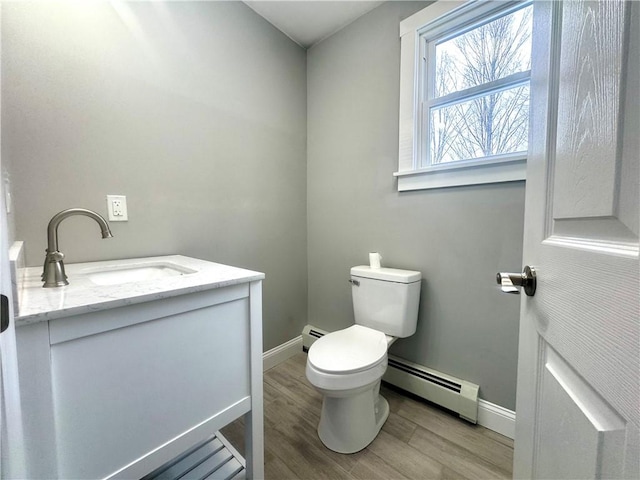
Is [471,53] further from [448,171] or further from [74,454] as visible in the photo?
[74,454]

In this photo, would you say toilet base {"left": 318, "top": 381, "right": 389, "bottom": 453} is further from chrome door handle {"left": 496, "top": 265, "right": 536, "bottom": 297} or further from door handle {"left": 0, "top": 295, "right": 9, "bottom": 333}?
door handle {"left": 0, "top": 295, "right": 9, "bottom": 333}

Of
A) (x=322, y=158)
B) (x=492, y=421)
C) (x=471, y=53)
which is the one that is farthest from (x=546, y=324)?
(x=322, y=158)

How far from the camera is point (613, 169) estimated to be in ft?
1.06

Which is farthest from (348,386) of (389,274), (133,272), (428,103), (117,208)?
(428,103)

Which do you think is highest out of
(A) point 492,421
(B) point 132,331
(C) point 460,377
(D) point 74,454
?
(B) point 132,331

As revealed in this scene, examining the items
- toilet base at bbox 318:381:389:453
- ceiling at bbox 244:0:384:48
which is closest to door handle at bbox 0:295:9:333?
toilet base at bbox 318:381:389:453

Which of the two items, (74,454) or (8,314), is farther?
(74,454)

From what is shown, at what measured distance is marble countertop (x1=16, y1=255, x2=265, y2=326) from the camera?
1.82ft

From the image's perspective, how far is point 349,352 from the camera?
4.01 feet

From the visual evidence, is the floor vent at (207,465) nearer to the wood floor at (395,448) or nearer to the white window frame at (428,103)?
the wood floor at (395,448)

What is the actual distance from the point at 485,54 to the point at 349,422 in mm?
1940

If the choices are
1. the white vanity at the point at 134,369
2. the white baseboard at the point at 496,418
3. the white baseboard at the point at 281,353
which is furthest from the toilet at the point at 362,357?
the white baseboard at the point at 281,353

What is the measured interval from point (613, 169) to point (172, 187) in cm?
157

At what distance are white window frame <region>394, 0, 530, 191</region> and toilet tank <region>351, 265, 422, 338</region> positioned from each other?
522 mm
